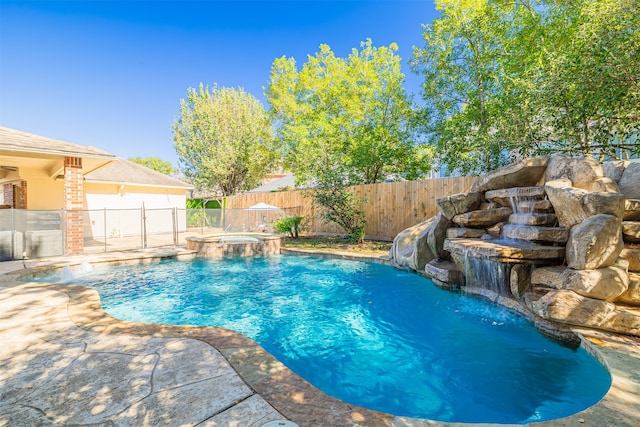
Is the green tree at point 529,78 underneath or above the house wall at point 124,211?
above

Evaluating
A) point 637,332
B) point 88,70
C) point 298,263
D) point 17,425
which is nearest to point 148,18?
point 88,70

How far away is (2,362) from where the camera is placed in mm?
2484

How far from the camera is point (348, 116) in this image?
18.8 meters

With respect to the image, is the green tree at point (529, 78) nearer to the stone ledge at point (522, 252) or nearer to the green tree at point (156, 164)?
the stone ledge at point (522, 252)

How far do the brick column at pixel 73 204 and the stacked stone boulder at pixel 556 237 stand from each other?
392 inches

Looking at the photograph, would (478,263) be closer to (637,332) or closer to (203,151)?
(637,332)

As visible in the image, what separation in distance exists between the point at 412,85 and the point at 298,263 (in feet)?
44.2

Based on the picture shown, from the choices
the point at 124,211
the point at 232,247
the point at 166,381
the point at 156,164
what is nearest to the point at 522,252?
the point at 166,381

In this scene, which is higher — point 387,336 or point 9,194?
point 9,194

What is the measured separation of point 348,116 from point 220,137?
32.1ft

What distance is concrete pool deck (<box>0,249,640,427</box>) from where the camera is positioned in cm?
178

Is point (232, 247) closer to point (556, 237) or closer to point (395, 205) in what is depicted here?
point (395, 205)

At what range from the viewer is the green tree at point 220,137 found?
71.5 feet

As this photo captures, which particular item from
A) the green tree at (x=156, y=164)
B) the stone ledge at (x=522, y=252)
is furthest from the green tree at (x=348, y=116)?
the green tree at (x=156, y=164)
